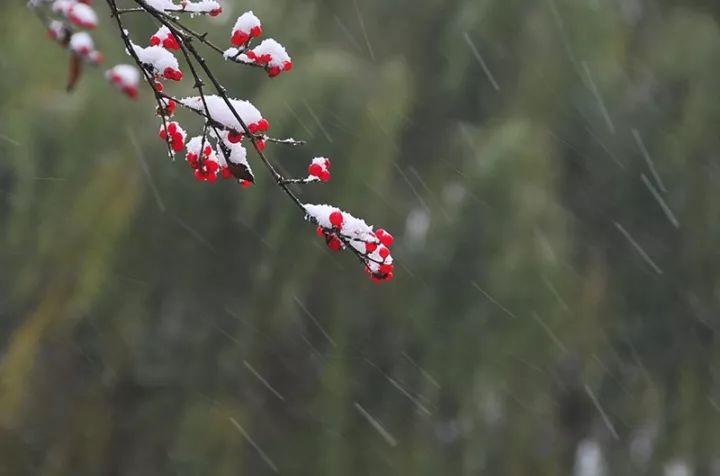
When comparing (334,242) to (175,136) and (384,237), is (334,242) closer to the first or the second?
(384,237)

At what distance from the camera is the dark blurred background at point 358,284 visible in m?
3.69

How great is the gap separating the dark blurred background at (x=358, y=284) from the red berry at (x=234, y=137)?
2.67m

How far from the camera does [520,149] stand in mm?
3824

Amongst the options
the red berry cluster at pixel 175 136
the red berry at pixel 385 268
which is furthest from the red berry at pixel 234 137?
the red berry at pixel 385 268

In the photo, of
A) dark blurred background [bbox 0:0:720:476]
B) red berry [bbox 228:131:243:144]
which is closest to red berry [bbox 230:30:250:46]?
red berry [bbox 228:131:243:144]

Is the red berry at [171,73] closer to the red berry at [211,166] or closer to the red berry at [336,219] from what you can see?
the red berry at [211,166]

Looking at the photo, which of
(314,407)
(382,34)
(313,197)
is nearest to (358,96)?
(313,197)

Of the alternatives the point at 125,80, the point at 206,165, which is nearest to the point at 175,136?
the point at 206,165

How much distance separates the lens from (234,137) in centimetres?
105

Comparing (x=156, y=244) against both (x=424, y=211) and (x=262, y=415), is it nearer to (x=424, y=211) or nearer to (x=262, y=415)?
(x=262, y=415)

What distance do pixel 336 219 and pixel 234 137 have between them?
0.48 ft

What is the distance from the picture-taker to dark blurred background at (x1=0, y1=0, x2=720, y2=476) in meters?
3.69

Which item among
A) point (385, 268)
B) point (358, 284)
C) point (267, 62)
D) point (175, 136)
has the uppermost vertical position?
point (267, 62)

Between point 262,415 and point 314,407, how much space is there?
0.69 feet
